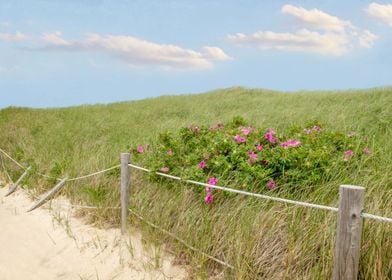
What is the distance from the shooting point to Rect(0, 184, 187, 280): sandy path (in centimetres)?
487

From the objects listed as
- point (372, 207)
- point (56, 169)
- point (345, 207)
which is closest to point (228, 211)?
point (372, 207)

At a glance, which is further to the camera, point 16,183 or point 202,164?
point 16,183

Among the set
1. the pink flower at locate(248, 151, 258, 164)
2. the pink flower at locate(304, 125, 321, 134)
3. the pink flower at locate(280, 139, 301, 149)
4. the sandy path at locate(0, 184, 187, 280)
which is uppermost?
the pink flower at locate(304, 125, 321, 134)

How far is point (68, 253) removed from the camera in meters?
5.79

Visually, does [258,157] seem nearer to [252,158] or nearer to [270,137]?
[252,158]

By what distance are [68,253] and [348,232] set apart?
400cm

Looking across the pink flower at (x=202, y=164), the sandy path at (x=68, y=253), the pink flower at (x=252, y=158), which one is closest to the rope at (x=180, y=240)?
the sandy path at (x=68, y=253)

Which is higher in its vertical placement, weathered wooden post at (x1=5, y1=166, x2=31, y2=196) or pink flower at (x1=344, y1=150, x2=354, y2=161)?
pink flower at (x1=344, y1=150, x2=354, y2=161)

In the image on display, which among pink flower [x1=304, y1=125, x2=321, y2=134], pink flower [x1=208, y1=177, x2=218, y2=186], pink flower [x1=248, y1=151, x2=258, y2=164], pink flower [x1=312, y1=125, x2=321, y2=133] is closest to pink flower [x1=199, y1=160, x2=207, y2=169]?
pink flower [x1=208, y1=177, x2=218, y2=186]

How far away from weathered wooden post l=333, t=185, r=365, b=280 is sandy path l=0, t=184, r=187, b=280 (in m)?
1.84

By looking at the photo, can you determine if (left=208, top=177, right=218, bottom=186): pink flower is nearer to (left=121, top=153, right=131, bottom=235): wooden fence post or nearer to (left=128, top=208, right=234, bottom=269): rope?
(left=128, top=208, right=234, bottom=269): rope

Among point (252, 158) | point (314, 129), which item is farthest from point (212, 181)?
point (314, 129)

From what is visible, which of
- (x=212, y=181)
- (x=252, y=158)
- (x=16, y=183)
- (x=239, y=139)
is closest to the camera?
(x=212, y=181)

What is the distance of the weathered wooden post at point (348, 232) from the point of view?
9.82ft
